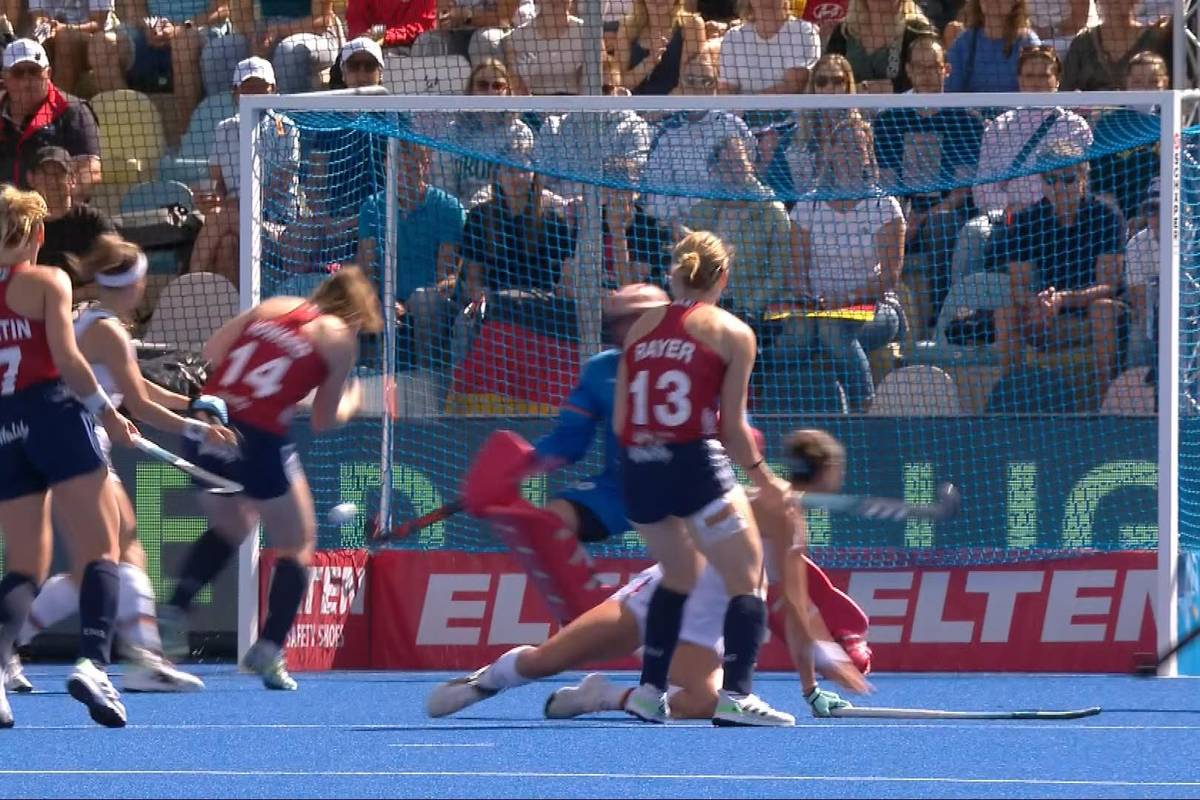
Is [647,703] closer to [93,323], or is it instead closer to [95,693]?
[95,693]

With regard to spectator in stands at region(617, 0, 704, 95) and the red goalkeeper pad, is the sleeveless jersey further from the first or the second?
spectator in stands at region(617, 0, 704, 95)

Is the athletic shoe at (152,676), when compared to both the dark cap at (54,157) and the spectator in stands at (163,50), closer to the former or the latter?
the dark cap at (54,157)

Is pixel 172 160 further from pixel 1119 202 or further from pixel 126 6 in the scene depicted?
pixel 1119 202

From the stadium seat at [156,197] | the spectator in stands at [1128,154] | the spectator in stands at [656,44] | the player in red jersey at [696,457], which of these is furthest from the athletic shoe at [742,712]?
the stadium seat at [156,197]

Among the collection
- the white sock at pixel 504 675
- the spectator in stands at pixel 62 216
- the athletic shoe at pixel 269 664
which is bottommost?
the athletic shoe at pixel 269 664

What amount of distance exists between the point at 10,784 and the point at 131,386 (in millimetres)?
2037

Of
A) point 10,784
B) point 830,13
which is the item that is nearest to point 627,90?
point 830,13

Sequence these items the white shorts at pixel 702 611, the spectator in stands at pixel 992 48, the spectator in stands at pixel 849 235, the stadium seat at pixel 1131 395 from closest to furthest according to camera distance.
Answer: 1. the white shorts at pixel 702 611
2. the stadium seat at pixel 1131 395
3. the spectator in stands at pixel 849 235
4. the spectator in stands at pixel 992 48

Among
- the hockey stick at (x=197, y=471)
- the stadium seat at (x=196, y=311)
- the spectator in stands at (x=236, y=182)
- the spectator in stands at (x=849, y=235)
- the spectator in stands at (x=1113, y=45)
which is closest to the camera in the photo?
the hockey stick at (x=197, y=471)

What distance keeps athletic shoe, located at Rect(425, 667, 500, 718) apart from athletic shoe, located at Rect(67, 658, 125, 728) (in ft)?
3.79

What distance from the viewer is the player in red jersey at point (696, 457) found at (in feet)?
22.6

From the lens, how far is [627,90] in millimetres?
11781

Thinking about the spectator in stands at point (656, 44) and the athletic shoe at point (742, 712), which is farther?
the spectator in stands at point (656, 44)

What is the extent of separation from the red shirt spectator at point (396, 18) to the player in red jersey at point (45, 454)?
5.87 meters
